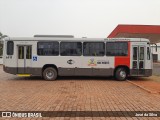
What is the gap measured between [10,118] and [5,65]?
449 inches

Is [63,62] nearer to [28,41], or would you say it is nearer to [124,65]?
[28,41]

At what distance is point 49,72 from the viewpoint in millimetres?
18031

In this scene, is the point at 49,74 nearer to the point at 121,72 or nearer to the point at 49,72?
the point at 49,72

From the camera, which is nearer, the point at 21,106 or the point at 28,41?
the point at 21,106

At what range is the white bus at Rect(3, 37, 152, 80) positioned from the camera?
17891 millimetres

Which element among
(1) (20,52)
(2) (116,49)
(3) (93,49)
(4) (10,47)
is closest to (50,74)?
(1) (20,52)

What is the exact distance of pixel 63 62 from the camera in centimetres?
1802

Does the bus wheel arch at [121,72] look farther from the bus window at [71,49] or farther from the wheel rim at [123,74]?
the bus window at [71,49]

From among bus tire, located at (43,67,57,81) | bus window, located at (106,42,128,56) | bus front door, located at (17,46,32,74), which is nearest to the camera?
bus front door, located at (17,46,32,74)

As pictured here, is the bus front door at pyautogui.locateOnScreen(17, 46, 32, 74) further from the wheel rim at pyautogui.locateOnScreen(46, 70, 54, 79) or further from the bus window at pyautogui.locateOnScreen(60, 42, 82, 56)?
the bus window at pyautogui.locateOnScreen(60, 42, 82, 56)

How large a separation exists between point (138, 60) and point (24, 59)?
7926mm

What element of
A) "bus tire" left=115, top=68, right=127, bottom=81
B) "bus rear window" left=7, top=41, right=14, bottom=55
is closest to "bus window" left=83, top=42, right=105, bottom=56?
"bus tire" left=115, top=68, right=127, bottom=81

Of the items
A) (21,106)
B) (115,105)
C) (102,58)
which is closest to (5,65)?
(102,58)

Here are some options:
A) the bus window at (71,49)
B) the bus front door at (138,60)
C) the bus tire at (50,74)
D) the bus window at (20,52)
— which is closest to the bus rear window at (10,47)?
the bus window at (20,52)
